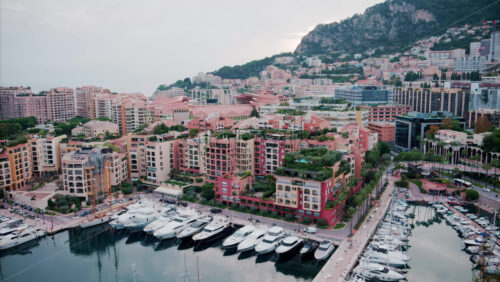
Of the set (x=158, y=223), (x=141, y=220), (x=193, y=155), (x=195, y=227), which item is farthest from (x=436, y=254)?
(x=193, y=155)

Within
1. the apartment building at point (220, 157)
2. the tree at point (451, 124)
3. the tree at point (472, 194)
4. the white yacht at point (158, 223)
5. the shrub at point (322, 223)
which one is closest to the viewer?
the shrub at point (322, 223)

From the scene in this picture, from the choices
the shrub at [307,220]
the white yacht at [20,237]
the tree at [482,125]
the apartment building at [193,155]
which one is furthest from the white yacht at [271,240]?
the tree at [482,125]

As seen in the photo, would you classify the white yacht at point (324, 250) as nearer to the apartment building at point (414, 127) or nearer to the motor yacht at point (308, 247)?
the motor yacht at point (308, 247)

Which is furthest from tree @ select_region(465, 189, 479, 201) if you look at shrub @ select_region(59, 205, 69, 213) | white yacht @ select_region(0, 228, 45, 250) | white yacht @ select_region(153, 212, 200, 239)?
white yacht @ select_region(0, 228, 45, 250)

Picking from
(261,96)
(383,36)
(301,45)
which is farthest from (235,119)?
(301,45)

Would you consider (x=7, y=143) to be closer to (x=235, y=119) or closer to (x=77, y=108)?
(x=235, y=119)

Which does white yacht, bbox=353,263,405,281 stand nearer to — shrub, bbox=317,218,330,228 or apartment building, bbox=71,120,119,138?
shrub, bbox=317,218,330,228
